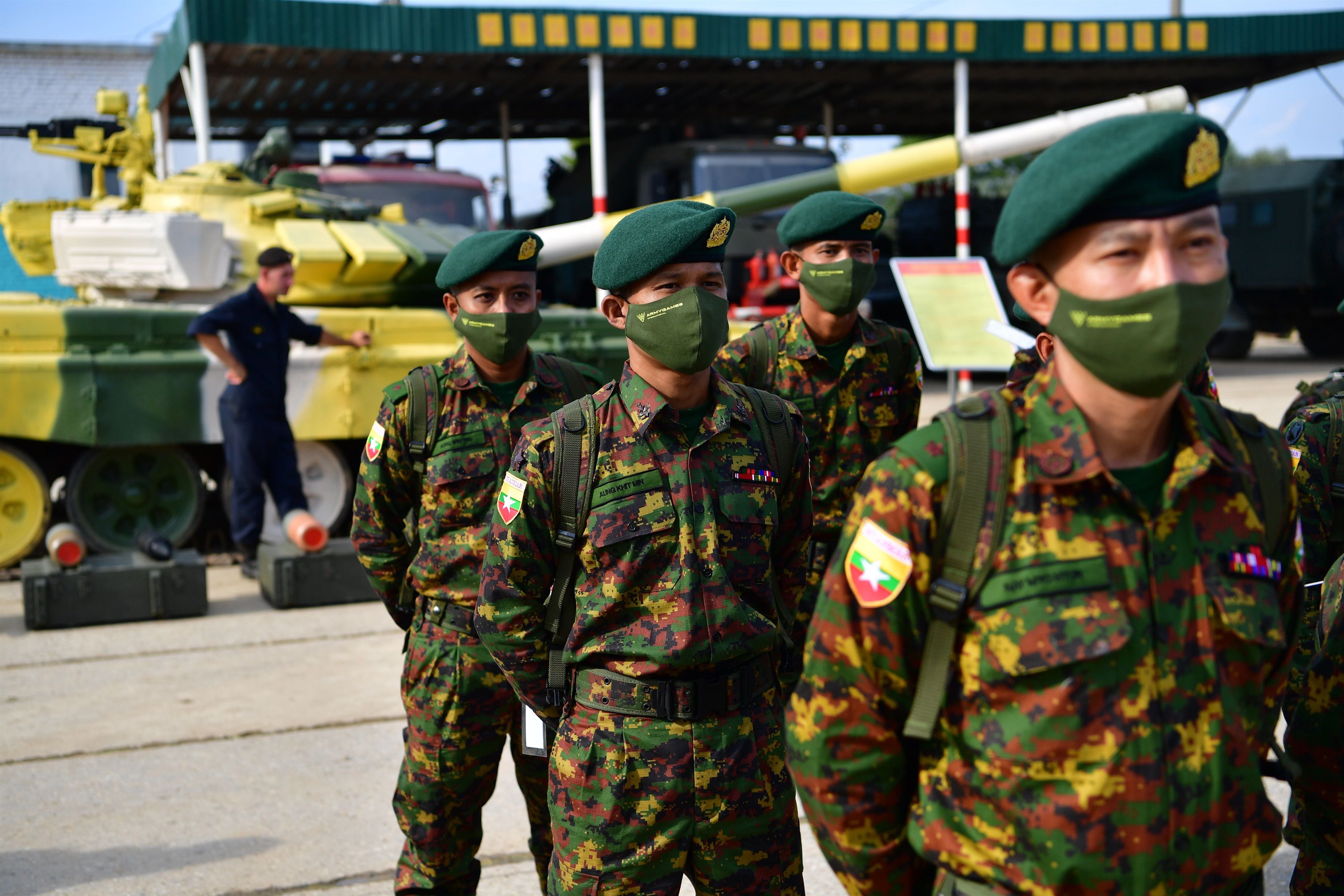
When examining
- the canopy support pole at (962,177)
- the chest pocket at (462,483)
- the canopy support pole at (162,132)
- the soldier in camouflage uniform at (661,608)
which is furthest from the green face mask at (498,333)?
the canopy support pole at (162,132)

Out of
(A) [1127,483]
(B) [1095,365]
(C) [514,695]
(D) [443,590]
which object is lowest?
(C) [514,695]

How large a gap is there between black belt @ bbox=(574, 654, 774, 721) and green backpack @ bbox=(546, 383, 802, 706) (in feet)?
0.29

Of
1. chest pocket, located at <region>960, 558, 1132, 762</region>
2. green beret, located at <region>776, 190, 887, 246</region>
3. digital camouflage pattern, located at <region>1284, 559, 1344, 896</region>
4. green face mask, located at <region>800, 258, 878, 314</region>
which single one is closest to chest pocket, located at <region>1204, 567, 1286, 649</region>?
chest pocket, located at <region>960, 558, 1132, 762</region>

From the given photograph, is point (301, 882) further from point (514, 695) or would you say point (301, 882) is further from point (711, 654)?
point (711, 654)

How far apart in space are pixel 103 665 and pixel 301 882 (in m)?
3.04

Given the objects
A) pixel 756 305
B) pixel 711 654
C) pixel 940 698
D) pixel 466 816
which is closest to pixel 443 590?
pixel 466 816

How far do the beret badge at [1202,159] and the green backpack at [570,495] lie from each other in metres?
1.22

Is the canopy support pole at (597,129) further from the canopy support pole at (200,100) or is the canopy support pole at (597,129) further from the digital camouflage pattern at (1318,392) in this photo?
the digital camouflage pattern at (1318,392)

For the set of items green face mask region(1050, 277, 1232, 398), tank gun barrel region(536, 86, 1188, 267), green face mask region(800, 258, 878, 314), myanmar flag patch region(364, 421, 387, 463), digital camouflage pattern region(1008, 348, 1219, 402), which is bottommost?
myanmar flag patch region(364, 421, 387, 463)

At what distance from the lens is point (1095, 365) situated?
1.72m

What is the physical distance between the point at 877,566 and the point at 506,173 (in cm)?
1818

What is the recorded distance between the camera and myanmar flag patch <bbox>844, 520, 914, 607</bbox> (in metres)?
1.73

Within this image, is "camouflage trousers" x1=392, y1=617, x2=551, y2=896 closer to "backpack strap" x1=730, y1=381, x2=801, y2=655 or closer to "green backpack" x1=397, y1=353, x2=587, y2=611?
"green backpack" x1=397, y1=353, x2=587, y2=611

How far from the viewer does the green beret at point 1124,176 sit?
1657 mm
